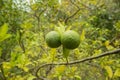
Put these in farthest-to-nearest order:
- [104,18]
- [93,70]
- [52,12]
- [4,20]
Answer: [104,18]
[52,12]
[93,70]
[4,20]

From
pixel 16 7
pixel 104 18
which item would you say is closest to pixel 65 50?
pixel 16 7

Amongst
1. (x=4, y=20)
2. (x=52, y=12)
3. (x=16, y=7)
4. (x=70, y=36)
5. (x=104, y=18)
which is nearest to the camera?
(x=70, y=36)

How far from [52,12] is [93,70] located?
1.20 metres

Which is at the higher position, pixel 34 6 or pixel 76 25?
pixel 34 6

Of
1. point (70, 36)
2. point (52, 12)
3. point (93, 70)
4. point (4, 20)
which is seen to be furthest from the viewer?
point (52, 12)

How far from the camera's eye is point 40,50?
13.3 ft

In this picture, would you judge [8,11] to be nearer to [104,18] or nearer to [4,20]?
[4,20]

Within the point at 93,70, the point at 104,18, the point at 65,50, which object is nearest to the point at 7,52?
the point at 93,70

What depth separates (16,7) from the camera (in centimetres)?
430

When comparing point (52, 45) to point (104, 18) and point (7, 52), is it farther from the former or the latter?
point (104, 18)

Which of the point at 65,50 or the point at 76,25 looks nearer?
the point at 65,50

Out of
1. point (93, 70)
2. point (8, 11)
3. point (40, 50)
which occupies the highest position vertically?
point (8, 11)

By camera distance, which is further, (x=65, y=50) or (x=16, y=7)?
(x=16, y=7)

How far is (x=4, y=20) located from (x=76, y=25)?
4.13 feet
